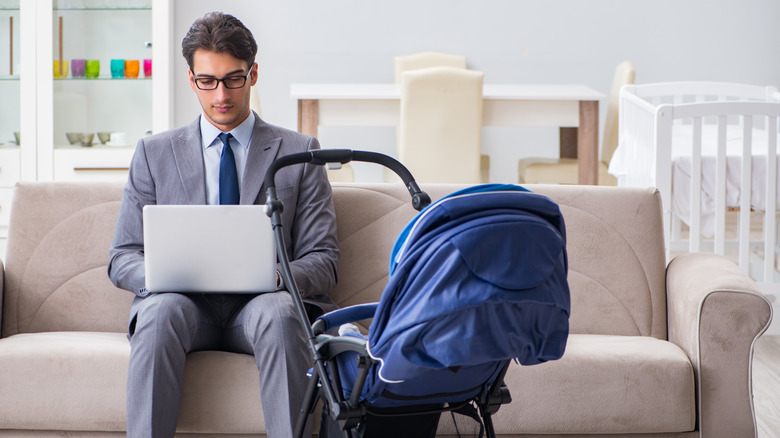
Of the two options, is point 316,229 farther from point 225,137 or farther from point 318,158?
point 318,158

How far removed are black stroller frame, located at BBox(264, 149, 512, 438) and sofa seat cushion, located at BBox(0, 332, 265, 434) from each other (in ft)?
0.77

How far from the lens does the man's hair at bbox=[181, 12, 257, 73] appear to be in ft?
6.17

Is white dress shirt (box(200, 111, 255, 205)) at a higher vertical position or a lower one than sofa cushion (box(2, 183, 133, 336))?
higher

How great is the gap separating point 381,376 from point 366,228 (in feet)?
2.97

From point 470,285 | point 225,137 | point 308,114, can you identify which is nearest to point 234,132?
point 225,137

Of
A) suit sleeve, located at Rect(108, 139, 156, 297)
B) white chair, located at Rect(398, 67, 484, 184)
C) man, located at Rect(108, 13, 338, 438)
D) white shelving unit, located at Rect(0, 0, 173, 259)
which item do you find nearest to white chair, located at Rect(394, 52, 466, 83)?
white chair, located at Rect(398, 67, 484, 184)

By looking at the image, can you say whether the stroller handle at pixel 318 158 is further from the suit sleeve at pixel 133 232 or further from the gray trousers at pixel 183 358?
the suit sleeve at pixel 133 232

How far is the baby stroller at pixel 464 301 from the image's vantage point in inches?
47.1

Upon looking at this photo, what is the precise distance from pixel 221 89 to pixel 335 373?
0.80 m

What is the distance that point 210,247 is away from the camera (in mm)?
1630

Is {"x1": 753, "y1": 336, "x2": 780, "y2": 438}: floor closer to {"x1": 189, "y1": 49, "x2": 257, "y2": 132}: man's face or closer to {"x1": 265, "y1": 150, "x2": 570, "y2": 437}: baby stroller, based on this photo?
{"x1": 265, "y1": 150, "x2": 570, "y2": 437}: baby stroller

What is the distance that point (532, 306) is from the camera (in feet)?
4.09

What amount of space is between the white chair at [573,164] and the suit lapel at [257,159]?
2562mm

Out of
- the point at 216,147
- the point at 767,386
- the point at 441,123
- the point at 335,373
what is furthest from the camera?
the point at 441,123
